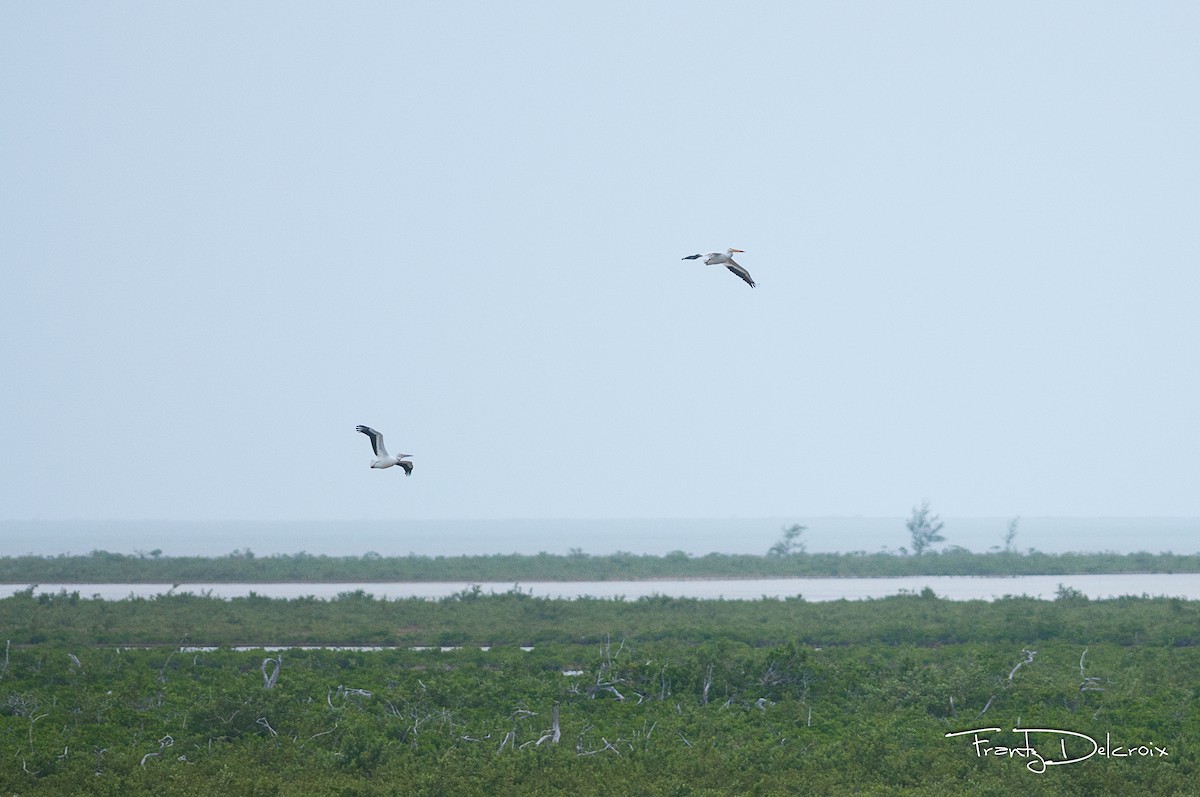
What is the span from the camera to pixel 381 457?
635 inches

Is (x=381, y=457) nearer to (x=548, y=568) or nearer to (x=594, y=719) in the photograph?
(x=594, y=719)

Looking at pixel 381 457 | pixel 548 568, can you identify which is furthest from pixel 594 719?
pixel 548 568

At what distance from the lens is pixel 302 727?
19.3m

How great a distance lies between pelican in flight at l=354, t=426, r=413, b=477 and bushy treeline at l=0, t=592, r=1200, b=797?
4.19m

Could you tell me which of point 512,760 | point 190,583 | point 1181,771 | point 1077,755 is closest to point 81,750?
point 512,760

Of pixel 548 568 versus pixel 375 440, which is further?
pixel 548 568

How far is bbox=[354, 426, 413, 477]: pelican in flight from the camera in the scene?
1588 cm

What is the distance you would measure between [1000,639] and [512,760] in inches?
769

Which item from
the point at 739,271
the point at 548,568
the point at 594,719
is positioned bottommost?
the point at 594,719

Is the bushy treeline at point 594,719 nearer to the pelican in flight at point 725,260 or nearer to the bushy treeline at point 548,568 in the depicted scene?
the pelican in flight at point 725,260

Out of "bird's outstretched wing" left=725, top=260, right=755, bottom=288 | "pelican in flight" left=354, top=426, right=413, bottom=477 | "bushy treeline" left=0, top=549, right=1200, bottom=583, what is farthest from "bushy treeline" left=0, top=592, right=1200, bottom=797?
"bushy treeline" left=0, top=549, right=1200, bottom=583

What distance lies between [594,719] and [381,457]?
717 centimetres

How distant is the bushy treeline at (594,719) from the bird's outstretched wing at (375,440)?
14.4 ft

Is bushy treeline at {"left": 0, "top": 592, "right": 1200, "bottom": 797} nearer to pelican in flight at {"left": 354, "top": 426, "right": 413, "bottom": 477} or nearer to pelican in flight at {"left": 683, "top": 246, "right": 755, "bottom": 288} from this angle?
pelican in flight at {"left": 354, "top": 426, "right": 413, "bottom": 477}
